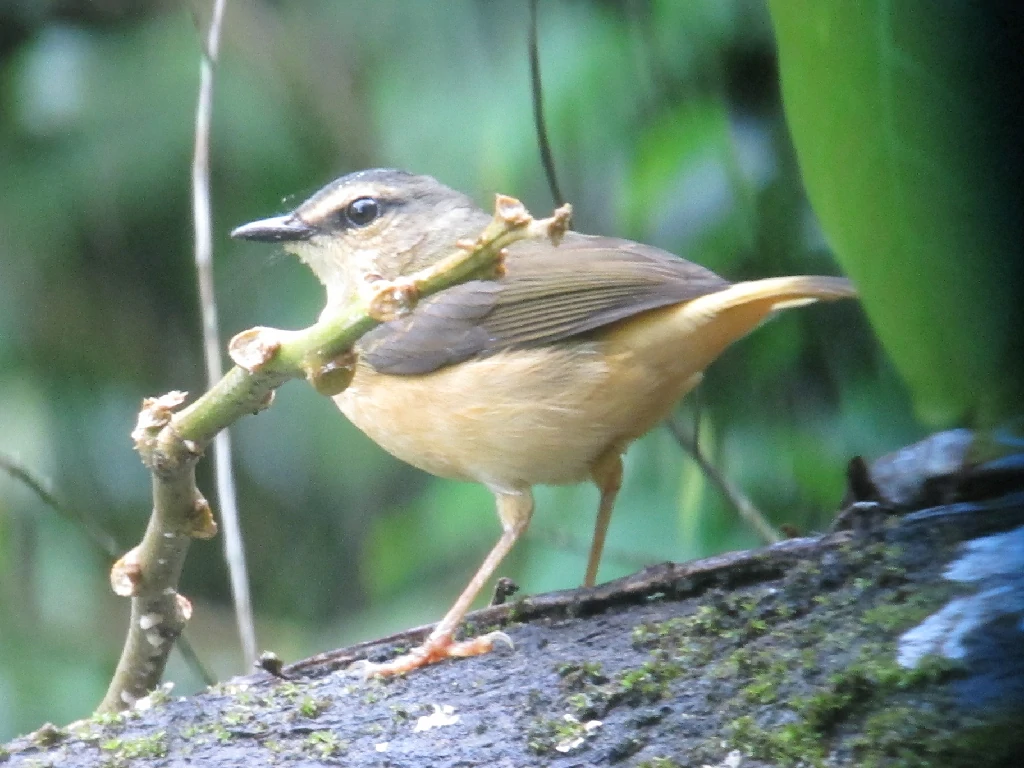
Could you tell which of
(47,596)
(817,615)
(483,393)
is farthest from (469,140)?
(47,596)

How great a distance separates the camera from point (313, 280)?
1.97 meters

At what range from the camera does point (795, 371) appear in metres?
1.59

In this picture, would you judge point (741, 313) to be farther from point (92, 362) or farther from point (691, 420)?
point (92, 362)

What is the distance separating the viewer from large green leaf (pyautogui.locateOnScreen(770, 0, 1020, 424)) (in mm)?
616

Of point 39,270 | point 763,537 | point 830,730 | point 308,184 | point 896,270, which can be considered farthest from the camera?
point 39,270

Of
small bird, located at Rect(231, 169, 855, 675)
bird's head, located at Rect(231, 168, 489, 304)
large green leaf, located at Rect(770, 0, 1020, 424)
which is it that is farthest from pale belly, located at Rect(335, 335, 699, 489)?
large green leaf, located at Rect(770, 0, 1020, 424)

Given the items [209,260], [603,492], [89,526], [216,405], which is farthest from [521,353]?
[89,526]

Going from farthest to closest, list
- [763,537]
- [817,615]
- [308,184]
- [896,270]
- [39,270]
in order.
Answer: [39,270], [308,184], [763,537], [817,615], [896,270]

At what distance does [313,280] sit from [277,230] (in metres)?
0.18

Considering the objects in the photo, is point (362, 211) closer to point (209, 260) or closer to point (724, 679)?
point (209, 260)

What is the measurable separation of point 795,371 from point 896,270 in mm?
929

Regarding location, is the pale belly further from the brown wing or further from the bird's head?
the bird's head

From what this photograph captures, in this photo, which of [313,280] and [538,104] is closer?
[538,104]

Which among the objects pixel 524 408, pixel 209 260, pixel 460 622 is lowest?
pixel 460 622
